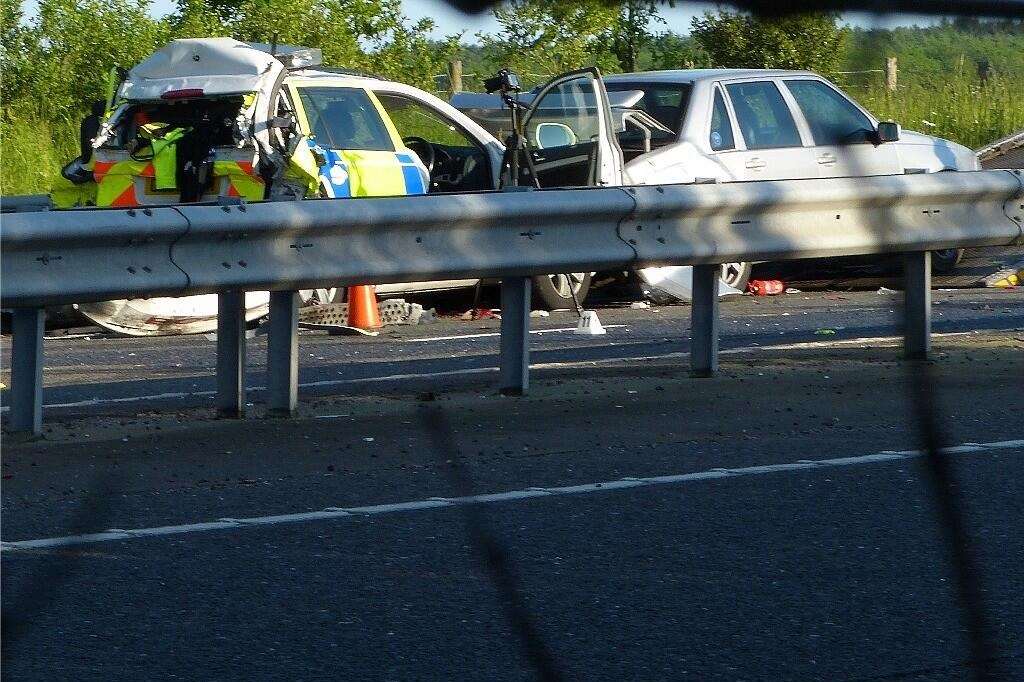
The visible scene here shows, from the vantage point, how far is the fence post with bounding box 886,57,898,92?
1249mm

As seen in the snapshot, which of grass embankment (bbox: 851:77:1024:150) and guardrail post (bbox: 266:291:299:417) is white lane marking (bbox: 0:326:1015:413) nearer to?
guardrail post (bbox: 266:291:299:417)

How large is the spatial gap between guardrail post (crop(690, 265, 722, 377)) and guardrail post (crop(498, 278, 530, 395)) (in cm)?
80

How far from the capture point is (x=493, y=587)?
4340 millimetres

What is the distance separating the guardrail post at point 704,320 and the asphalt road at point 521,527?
109 mm

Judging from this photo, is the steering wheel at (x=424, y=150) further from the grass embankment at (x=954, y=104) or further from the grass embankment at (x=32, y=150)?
the grass embankment at (x=954, y=104)

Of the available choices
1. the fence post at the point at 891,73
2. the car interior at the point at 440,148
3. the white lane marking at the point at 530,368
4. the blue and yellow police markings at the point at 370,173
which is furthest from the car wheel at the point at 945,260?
Result: the fence post at the point at 891,73

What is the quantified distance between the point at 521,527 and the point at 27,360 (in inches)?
81.4

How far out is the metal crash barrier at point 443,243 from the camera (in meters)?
6.00

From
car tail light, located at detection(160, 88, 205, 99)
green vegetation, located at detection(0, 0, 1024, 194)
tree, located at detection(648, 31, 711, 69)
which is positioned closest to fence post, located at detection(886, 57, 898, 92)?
green vegetation, located at detection(0, 0, 1024, 194)

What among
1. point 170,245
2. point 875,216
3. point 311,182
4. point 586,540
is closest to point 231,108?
point 311,182

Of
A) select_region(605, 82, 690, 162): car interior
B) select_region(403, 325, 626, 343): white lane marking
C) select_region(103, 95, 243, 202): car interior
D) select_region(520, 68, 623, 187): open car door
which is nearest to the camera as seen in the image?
select_region(403, 325, 626, 343): white lane marking

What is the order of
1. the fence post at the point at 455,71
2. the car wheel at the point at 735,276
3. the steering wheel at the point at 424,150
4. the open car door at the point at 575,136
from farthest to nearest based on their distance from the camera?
the car wheel at the point at 735,276 → the steering wheel at the point at 424,150 → the open car door at the point at 575,136 → the fence post at the point at 455,71

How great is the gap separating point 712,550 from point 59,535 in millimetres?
1800

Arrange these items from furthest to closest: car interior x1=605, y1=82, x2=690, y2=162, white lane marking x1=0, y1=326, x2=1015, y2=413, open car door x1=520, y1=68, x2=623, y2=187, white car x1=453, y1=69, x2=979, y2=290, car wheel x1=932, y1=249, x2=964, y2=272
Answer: car wheel x1=932, y1=249, x2=964, y2=272
car interior x1=605, y1=82, x2=690, y2=162
white car x1=453, y1=69, x2=979, y2=290
open car door x1=520, y1=68, x2=623, y2=187
white lane marking x1=0, y1=326, x2=1015, y2=413
